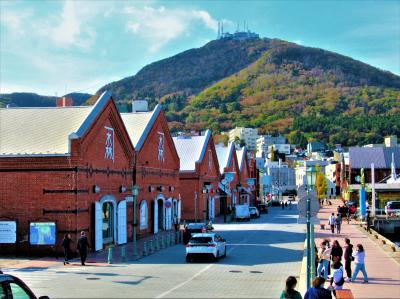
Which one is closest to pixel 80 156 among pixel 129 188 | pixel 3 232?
pixel 3 232

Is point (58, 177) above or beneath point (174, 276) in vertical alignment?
above

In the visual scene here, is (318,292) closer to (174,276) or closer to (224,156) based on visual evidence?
(174,276)

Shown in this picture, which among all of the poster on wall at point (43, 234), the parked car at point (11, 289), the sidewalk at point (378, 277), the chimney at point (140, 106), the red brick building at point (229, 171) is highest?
the chimney at point (140, 106)

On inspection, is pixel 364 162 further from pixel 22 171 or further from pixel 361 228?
pixel 22 171

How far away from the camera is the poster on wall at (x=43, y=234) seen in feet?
94.2

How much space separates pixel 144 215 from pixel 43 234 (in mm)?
13134

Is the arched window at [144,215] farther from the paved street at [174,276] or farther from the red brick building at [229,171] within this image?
the red brick building at [229,171]

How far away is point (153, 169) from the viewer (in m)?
43.8

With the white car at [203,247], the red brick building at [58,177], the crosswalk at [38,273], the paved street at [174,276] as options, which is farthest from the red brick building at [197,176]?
the crosswalk at [38,273]

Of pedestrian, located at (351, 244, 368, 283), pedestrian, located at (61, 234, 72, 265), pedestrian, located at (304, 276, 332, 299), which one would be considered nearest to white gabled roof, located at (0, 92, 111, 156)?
pedestrian, located at (61, 234, 72, 265)

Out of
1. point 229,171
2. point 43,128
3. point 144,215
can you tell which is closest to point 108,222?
point 43,128

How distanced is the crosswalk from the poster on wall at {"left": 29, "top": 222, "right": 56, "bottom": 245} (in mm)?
3933

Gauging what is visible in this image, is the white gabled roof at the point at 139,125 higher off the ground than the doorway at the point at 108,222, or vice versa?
the white gabled roof at the point at 139,125

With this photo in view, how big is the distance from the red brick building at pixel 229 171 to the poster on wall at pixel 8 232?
42416 mm
